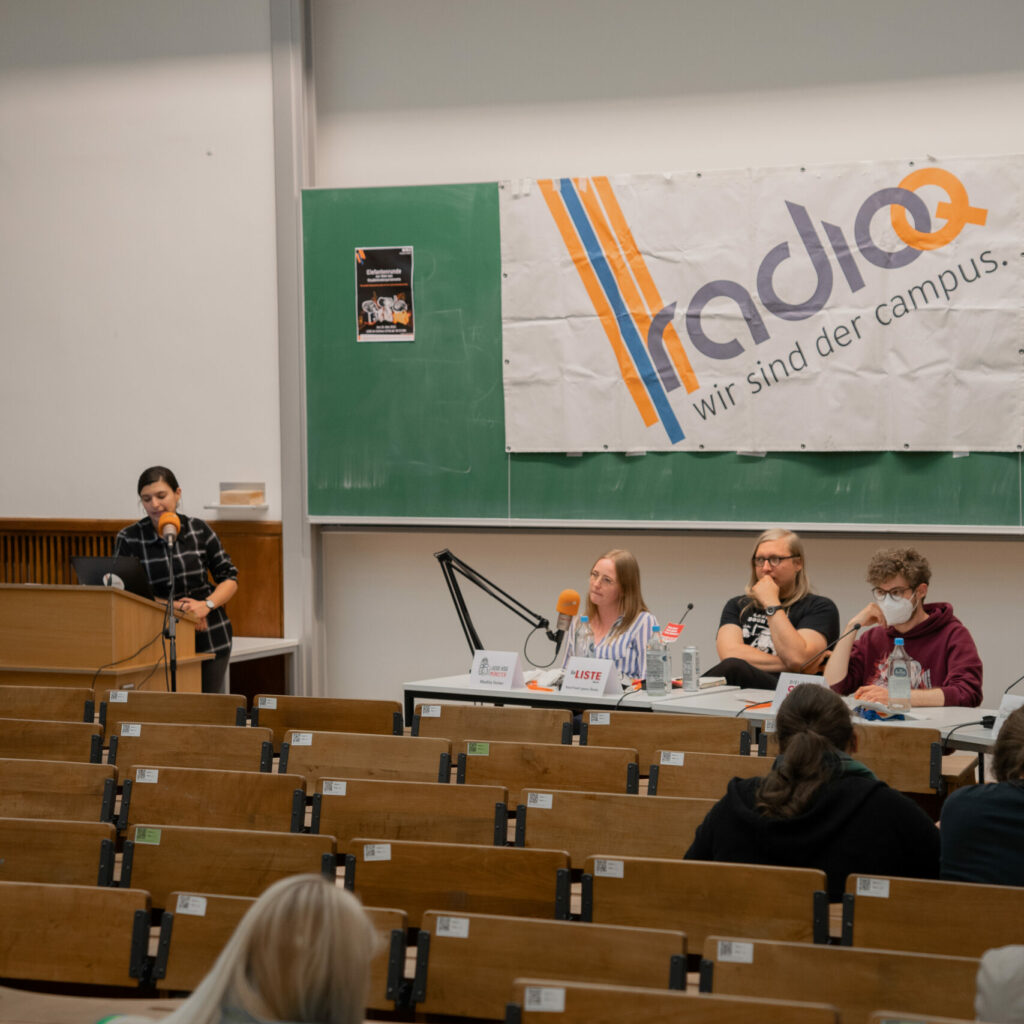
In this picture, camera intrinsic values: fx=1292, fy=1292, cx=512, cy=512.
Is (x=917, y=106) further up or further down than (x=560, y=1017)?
further up

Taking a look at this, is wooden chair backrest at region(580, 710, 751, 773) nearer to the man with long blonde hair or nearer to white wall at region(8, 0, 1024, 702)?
the man with long blonde hair

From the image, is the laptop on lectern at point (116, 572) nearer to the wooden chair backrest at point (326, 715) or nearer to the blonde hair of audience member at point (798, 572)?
the wooden chair backrest at point (326, 715)

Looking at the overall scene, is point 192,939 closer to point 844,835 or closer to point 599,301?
point 844,835

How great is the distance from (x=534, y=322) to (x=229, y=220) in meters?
2.00

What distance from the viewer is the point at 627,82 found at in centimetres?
681

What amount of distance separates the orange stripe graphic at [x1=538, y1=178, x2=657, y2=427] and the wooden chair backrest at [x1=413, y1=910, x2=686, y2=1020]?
14.8 ft

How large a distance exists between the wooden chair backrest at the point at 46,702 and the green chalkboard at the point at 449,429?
259cm

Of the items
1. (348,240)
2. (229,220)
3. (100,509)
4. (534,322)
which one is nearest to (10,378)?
(100,509)

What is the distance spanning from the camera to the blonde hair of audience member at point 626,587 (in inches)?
208

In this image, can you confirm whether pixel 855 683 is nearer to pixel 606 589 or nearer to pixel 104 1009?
pixel 606 589

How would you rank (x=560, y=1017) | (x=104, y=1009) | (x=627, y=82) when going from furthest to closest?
(x=627, y=82) < (x=104, y=1009) < (x=560, y=1017)

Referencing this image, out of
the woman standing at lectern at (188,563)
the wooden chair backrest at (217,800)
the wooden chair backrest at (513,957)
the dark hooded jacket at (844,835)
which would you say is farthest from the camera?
the woman standing at lectern at (188,563)

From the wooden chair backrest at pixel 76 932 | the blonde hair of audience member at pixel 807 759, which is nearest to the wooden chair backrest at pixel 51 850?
the wooden chair backrest at pixel 76 932

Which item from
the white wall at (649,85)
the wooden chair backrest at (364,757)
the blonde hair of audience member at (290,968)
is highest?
the white wall at (649,85)
